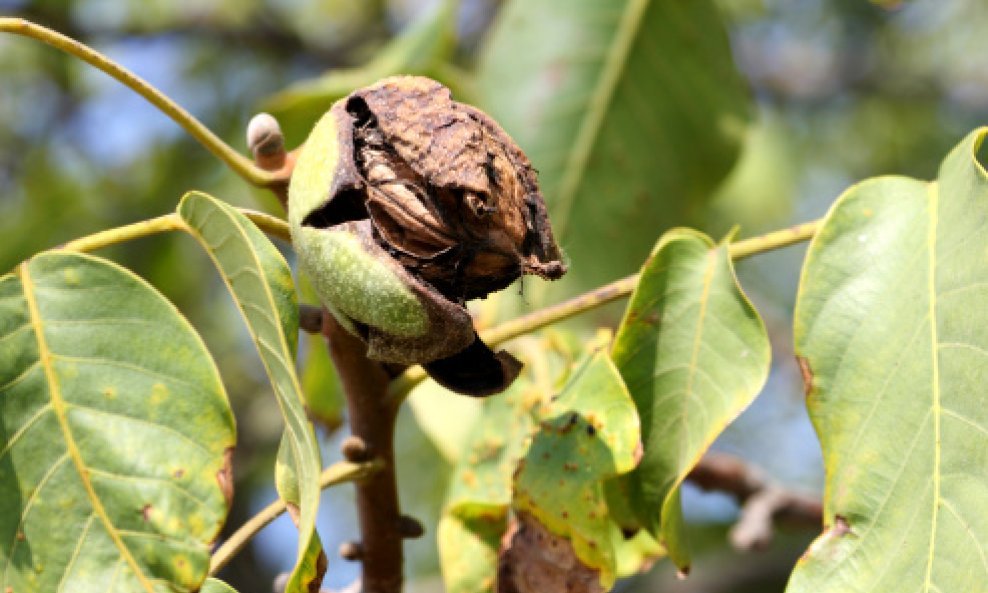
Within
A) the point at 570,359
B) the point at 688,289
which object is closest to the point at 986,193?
the point at 688,289

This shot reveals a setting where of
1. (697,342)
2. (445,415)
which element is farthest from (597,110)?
(697,342)

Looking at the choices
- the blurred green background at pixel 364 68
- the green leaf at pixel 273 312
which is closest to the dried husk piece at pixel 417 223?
the green leaf at pixel 273 312

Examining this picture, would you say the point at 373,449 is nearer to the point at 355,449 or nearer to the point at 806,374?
the point at 355,449

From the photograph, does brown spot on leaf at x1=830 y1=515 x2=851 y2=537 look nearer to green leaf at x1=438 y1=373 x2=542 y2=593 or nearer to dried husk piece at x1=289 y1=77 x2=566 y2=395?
dried husk piece at x1=289 y1=77 x2=566 y2=395

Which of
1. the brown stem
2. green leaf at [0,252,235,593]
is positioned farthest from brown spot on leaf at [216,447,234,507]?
the brown stem

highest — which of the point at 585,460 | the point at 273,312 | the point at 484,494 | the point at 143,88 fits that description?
→ the point at 143,88

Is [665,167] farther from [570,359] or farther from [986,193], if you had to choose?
[986,193]

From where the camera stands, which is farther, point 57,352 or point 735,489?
point 735,489
